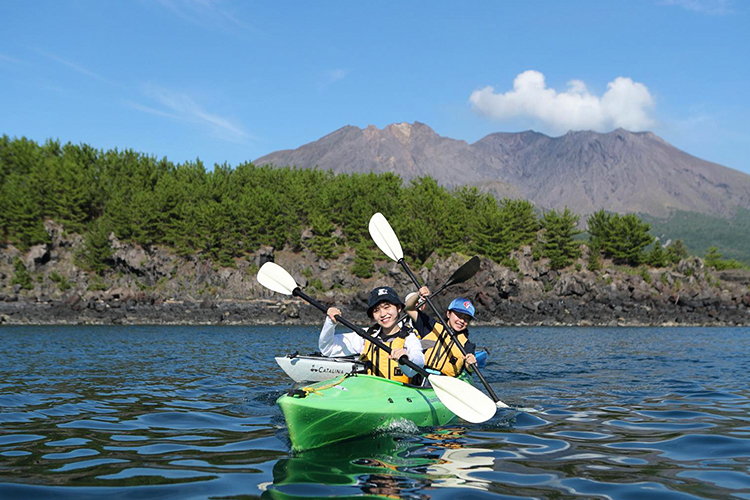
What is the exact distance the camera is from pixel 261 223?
199 feet

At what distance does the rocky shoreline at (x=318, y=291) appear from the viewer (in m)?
44.3

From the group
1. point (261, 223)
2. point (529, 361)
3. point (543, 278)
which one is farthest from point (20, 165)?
point (529, 361)

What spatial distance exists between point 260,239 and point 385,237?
51.0 meters

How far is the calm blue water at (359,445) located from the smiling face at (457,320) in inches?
53.6

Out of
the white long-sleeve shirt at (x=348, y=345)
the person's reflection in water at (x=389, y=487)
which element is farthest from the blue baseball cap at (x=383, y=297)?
the person's reflection in water at (x=389, y=487)

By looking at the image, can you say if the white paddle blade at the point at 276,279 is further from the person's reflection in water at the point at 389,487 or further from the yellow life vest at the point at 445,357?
the person's reflection in water at the point at 389,487

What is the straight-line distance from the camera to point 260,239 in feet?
200

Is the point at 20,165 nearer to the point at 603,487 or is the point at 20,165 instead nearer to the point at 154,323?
the point at 154,323

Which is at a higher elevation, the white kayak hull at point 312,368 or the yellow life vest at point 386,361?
the yellow life vest at point 386,361

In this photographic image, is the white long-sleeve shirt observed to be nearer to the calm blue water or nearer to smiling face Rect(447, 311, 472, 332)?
smiling face Rect(447, 311, 472, 332)

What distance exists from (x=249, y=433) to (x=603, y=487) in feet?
13.1

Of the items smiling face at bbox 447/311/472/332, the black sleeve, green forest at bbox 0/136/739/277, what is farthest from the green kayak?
green forest at bbox 0/136/739/277

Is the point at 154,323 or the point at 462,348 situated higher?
the point at 462,348

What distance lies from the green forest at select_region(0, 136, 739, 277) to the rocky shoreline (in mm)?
1472
